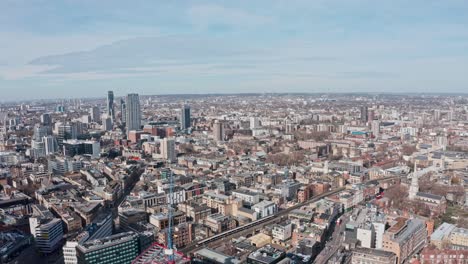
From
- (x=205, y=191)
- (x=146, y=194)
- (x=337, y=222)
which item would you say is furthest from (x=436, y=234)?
(x=146, y=194)

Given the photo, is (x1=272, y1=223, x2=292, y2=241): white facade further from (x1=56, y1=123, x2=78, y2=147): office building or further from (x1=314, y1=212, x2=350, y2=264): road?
(x1=56, y1=123, x2=78, y2=147): office building

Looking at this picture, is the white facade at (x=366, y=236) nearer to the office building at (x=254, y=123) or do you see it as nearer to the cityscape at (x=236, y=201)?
the cityscape at (x=236, y=201)

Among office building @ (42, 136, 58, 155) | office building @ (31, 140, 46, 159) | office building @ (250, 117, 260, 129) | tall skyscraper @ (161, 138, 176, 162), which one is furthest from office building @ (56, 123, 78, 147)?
office building @ (250, 117, 260, 129)

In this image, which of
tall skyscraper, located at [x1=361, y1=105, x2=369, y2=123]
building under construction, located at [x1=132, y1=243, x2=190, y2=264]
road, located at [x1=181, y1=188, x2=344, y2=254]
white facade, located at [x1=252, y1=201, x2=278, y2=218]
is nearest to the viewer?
building under construction, located at [x1=132, y1=243, x2=190, y2=264]

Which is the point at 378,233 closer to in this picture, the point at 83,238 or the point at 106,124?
the point at 83,238

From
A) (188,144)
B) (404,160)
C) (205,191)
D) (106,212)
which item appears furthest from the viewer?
Answer: (188,144)

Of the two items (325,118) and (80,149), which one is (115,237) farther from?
(325,118)

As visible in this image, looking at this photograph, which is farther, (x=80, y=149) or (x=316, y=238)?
(x=80, y=149)
